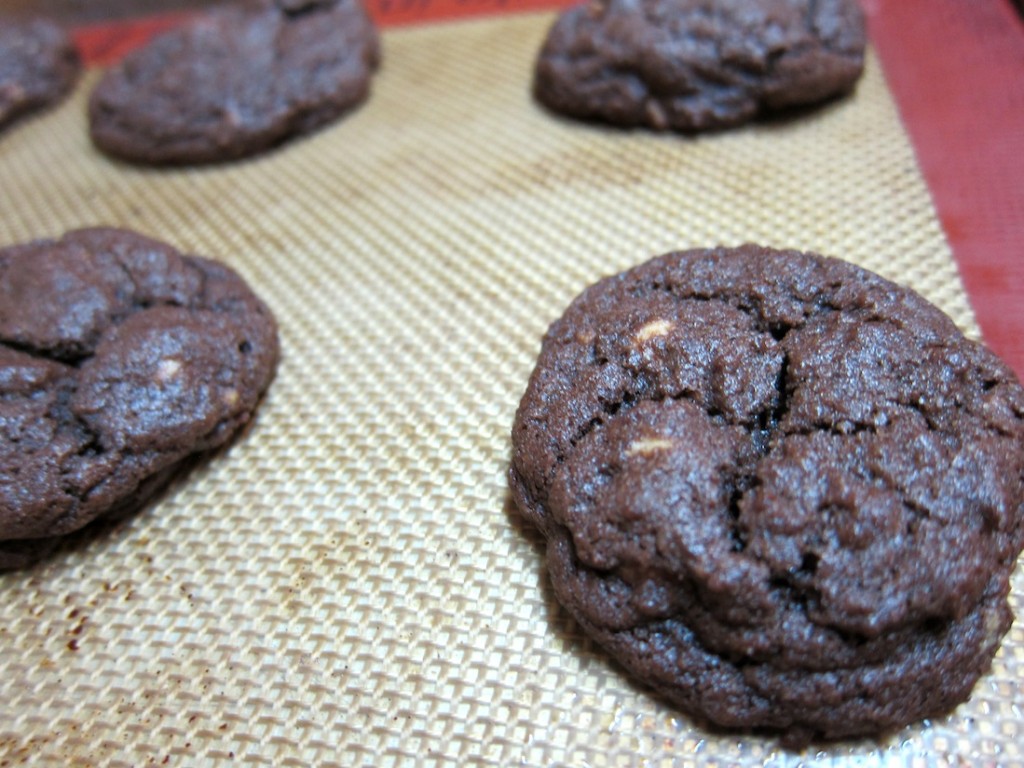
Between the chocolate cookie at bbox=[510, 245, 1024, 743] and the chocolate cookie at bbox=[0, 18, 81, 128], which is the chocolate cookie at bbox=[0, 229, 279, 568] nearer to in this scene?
the chocolate cookie at bbox=[510, 245, 1024, 743]

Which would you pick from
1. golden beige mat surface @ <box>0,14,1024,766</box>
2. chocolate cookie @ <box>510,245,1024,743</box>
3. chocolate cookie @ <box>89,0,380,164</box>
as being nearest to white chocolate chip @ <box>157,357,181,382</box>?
golden beige mat surface @ <box>0,14,1024,766</box>

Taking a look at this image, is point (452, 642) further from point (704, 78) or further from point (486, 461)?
point (704, 78)

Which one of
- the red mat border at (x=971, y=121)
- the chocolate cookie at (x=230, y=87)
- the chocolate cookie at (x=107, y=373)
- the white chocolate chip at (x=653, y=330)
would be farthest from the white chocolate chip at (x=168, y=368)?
the red mat border at (x=971, y=121)

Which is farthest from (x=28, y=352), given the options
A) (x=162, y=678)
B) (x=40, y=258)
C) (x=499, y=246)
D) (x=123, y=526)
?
(x=499, y=246)

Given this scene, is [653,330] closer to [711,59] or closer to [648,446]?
[648,446]

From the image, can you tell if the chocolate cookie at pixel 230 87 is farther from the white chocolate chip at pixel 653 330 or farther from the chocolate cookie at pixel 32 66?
the white chocolate chip at pixel 653 330

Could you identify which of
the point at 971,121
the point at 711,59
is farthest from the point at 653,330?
the point at 971,121
